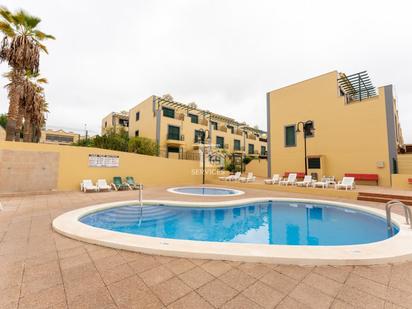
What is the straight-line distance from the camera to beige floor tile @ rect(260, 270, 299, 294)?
7.48ft

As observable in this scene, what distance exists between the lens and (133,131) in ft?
85.3

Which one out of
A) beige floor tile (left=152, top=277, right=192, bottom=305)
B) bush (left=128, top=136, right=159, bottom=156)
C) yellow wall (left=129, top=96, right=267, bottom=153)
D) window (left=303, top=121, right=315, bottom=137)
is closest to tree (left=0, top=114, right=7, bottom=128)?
yellow wall (left=129, top=96, right=267, bottom=153)

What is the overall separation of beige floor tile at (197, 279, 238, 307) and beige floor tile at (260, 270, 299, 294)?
0.53m

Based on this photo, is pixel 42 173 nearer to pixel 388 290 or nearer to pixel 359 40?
pixel 388 290

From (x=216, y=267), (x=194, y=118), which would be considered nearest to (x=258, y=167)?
(x=194, y=118)

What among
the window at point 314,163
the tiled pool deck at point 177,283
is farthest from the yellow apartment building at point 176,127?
the tiled pool deck at point 177,283

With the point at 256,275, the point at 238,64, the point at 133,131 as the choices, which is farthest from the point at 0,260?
the point at 133,131

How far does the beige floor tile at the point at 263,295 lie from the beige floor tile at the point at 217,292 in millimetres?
190

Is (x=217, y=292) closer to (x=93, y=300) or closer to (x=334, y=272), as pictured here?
(x=93, y=300)

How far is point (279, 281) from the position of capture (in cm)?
243

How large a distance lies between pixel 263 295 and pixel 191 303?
866 millimetres

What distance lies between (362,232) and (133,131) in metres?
26.2

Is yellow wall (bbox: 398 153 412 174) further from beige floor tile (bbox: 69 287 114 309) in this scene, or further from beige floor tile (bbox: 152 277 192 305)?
beige floor tile (bbox: 69 287 114 309)

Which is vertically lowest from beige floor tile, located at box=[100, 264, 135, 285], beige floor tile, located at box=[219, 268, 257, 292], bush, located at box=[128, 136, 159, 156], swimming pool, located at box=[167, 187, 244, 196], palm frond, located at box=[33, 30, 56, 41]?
swimming pool, located at box=[167, 187, 244, 196]
